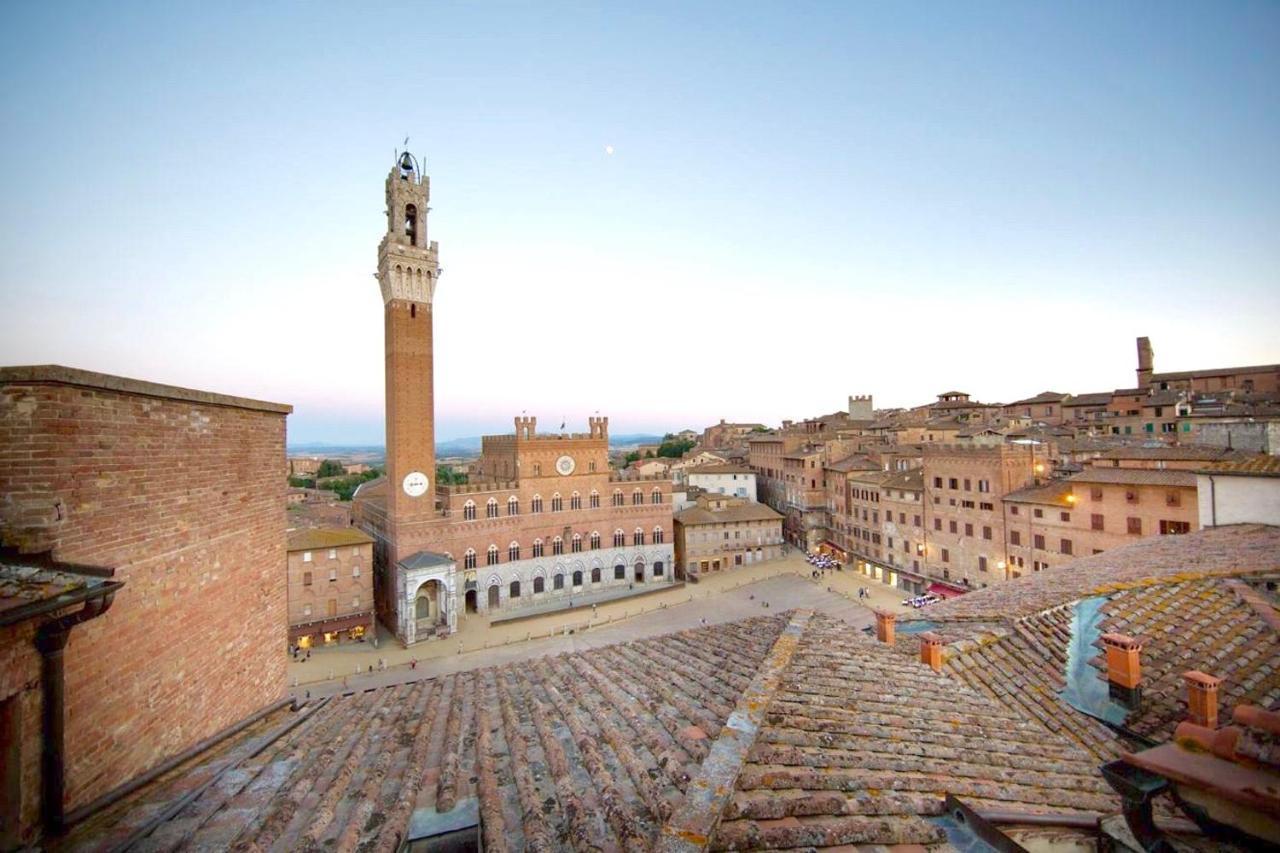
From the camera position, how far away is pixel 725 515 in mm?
46781

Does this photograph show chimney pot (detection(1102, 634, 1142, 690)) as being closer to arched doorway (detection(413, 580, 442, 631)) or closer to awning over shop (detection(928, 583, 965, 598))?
awning over shop (detection(928, 583, 965, 598))

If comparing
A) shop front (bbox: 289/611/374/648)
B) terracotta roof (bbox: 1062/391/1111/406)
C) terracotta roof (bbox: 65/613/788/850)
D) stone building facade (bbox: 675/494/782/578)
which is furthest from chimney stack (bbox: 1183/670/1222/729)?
terracotta roof (bbox: 1062/391/1111/406)

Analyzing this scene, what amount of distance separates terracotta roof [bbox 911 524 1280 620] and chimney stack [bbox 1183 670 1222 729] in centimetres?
325

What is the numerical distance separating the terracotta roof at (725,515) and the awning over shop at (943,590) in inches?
525

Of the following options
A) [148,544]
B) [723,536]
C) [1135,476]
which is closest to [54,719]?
[148,544]

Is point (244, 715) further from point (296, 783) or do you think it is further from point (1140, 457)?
point (1140, 457)

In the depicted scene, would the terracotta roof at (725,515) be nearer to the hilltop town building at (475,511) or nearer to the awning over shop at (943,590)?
the hilltop town building at (475,511)

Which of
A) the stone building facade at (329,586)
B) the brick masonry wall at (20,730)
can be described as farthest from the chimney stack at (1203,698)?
the stone building facade at (329,586)

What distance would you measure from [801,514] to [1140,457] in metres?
25.4

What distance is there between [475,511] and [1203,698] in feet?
118

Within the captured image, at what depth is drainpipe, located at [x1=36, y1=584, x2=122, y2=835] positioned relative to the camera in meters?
3.93

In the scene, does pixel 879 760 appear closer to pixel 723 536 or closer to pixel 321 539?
pixel 321 539

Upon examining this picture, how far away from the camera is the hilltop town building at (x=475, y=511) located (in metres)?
34.5

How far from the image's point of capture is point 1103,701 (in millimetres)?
7504
